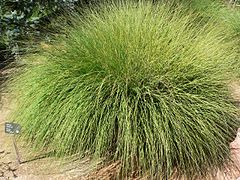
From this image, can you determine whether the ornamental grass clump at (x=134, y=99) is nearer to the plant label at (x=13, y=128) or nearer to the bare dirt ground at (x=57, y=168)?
the bare dirt ground at (x=57, y=168)

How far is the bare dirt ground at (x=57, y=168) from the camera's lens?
9.43 ft

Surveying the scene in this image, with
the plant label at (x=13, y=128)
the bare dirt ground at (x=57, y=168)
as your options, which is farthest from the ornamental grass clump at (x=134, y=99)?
the plant label at (x=13, y=128)

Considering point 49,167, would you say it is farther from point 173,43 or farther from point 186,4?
point 186,4

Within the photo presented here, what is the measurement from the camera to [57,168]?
2934 millimetres

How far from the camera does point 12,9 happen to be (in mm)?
4129

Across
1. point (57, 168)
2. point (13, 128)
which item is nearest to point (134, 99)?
point (57, 168)

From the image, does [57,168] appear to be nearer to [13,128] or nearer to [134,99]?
[13,128]

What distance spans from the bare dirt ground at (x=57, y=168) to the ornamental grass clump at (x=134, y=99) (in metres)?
0.07

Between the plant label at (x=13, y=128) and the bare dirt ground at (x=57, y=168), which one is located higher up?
the plant label at (x=13, y=128)

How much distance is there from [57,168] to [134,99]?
0.73m

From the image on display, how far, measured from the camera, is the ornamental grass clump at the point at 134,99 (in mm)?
2834

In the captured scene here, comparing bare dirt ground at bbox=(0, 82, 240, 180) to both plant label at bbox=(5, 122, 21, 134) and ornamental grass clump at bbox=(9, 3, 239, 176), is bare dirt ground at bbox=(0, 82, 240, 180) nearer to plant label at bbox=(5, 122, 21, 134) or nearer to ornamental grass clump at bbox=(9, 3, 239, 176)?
ornamental grass clump at bbox=(9, 3, 239, 176)

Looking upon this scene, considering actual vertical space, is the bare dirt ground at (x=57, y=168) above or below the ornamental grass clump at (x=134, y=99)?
below

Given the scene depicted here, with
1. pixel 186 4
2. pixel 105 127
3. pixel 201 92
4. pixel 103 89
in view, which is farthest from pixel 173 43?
pixel 186 4
